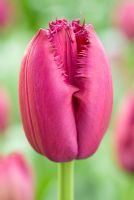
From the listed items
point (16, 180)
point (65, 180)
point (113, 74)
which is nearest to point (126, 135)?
point (16, 180)

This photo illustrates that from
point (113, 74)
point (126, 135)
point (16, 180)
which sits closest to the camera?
point (16, 180)

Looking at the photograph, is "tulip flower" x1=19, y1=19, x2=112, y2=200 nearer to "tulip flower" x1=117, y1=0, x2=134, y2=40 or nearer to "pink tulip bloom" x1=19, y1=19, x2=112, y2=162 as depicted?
"pink tulip bloom" x1=19, y1=19, x2=112, y2=162

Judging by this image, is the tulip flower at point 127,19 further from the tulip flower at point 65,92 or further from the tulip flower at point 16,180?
the tulip flower at point 65,92

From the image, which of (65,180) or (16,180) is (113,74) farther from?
(65,180)

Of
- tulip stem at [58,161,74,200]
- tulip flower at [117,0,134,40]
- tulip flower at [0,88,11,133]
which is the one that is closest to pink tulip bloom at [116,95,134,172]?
tulip flower at [0,88,11,133]

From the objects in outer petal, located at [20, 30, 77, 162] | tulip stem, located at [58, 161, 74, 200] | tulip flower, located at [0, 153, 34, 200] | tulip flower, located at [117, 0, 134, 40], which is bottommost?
tulip flower, located at [0, 153, 34, 200]

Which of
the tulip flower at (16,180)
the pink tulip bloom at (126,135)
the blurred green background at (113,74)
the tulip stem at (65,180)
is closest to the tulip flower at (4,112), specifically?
the blurred green background at (113,74)
